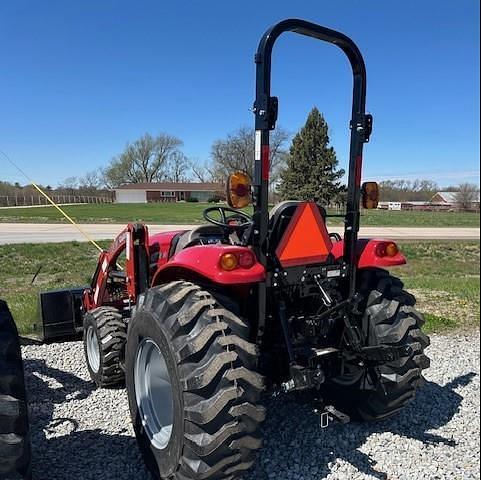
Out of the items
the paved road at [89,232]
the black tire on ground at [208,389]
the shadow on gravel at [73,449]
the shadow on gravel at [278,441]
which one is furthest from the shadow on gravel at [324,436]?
the paved road at [89,232]

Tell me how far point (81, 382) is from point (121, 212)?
47.0 ft

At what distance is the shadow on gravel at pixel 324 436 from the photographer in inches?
116

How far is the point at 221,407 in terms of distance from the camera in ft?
7.72

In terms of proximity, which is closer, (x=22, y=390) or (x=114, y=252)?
(x=22, y=390)

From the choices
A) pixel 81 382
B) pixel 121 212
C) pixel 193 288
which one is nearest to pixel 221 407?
pixel 193 288

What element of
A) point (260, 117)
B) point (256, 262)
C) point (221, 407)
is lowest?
point (221, 407)

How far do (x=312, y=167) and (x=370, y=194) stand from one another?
1.49 feet

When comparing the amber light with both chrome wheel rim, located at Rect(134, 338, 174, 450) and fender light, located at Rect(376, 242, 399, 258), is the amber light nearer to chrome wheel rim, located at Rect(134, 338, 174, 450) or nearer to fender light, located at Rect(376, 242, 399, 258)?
chrome wheel rim, located at Rect(134, 338, 174, 450)

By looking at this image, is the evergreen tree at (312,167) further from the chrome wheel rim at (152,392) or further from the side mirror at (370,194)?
the chrome wheel rim at (152,392)

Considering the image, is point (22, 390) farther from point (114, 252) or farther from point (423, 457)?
point (423, 457)

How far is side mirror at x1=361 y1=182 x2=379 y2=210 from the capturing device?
3.14 metres

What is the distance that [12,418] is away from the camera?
2232 millimetres

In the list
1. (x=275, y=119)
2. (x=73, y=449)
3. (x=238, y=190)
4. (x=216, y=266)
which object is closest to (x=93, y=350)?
(x=73, y=449)

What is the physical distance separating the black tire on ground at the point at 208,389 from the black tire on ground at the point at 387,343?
3.55 feet
